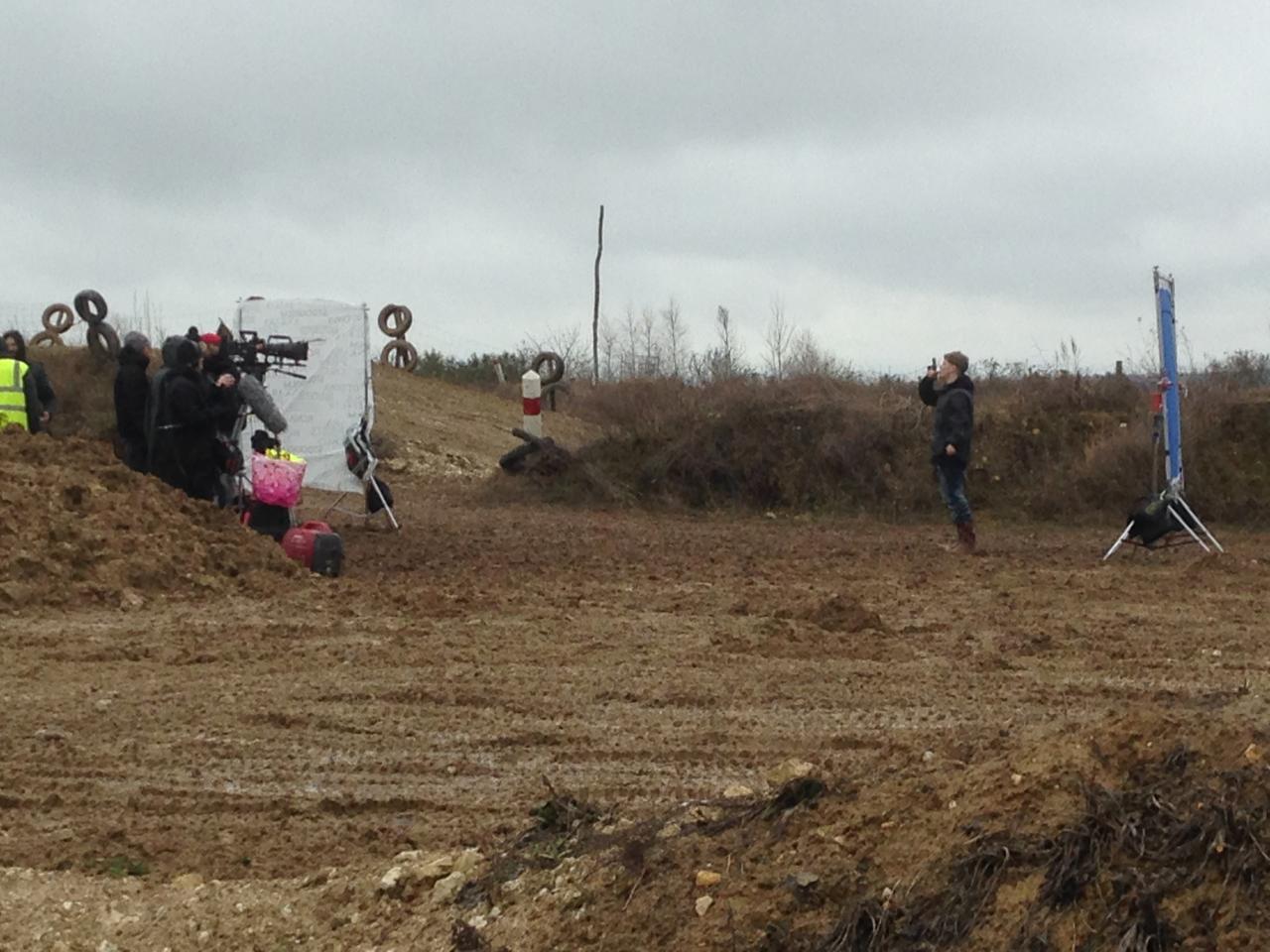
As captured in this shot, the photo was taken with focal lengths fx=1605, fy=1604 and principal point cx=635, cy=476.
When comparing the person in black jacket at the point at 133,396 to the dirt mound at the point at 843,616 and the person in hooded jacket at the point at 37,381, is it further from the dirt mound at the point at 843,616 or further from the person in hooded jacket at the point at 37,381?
the dirt mound at the point at 843,616

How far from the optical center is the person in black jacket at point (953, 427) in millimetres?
13664

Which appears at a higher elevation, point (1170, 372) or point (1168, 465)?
point (1170, 372)

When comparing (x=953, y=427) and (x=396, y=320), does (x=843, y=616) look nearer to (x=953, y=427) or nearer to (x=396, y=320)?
(x=953, y=427)

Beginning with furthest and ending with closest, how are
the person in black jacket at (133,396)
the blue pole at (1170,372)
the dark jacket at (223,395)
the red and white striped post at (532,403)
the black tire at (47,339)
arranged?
the black tire at (47,339) < the red and white striped post at (532,403) < the person in black jacket at (133,396) < the blue pole at (1170,372) < the dark jacket at (223,395)

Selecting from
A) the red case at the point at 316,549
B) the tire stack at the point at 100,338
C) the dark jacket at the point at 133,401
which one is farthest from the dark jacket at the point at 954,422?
the tire stack at the point at 100,338

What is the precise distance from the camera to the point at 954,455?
1371cm

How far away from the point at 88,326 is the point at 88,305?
0.90m

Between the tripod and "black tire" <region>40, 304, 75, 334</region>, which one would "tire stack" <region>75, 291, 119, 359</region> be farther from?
the tripod

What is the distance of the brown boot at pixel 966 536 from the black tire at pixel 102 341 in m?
15.1

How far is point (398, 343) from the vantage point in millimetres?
33219

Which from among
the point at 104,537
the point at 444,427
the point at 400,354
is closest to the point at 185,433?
the point at 104,537

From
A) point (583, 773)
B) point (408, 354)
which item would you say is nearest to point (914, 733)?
point (583, 773)

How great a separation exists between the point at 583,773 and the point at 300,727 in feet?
5.02

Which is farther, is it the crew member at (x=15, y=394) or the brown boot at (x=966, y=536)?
the brown boot at (x=966, y=536)
